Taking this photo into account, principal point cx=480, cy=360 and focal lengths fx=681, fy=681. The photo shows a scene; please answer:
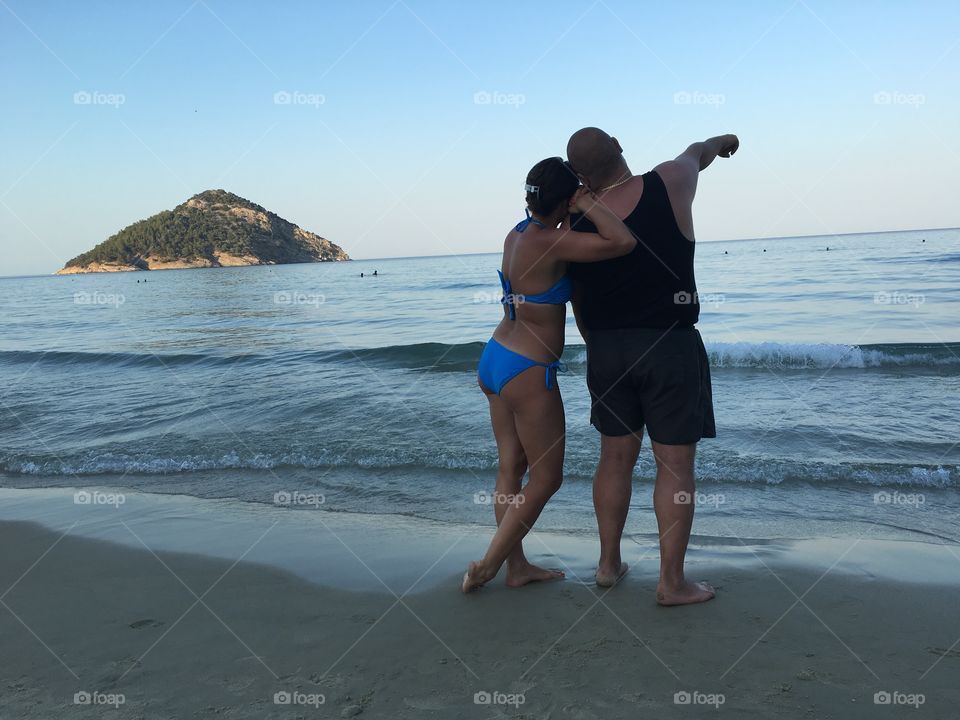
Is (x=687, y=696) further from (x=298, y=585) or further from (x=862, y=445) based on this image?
(x=862, y=445)

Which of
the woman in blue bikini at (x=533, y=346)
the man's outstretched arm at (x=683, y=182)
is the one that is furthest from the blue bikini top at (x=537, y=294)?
the man's outstretched arm at (x=683, y=182)

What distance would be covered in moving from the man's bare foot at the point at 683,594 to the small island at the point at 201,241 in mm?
103423

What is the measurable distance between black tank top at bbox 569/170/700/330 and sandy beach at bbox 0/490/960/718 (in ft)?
4.11

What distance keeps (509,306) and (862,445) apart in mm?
4282

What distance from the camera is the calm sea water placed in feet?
15.6

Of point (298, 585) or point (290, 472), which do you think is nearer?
point (298, 585)

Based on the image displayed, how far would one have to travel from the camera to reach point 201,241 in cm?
9712

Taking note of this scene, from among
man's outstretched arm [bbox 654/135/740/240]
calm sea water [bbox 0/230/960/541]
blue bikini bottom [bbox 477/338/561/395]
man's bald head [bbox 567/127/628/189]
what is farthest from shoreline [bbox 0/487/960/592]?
man's bald head [bbox 567/127/628/189]

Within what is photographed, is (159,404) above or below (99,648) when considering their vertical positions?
above

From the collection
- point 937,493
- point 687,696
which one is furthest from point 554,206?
point 937,493

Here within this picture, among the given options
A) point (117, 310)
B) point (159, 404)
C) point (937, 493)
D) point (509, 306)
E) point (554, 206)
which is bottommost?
point (937, 493)

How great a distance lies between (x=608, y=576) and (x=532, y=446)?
2.39 ft

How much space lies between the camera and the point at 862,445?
5.77 m

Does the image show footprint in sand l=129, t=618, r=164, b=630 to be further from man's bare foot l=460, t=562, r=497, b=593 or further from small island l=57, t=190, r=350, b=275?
small island l=57, t=190, r=350, b=275
